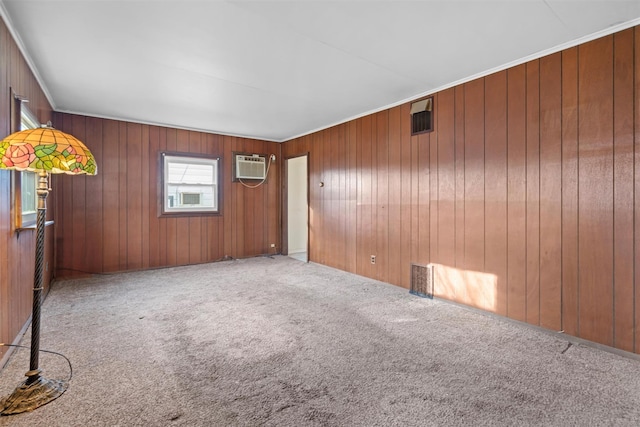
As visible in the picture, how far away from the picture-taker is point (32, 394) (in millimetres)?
1742

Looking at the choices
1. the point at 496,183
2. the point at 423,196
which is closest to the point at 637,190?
the point at 496,183

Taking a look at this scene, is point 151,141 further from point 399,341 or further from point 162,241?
point 399,341

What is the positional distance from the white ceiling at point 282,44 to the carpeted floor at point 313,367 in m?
2.41

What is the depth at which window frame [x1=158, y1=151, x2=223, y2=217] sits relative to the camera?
16.6ft

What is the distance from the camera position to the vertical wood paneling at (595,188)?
7.55 feet

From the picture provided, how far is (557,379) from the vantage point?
1943 mm

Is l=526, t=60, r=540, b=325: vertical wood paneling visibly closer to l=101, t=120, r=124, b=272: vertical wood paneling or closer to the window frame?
the window frame

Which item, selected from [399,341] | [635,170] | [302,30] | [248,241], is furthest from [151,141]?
[635,170]

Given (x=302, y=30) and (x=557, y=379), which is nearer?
(x=557, y=379)

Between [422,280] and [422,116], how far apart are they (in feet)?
6.46

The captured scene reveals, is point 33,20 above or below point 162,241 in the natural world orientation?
above

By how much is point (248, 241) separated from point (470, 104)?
4.45 meters

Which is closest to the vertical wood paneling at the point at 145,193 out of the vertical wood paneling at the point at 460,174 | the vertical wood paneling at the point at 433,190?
the vertical wood paneling at the point at 433,190

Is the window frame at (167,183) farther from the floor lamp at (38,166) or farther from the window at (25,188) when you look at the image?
the floor lamp at (38,166)
